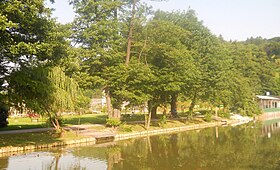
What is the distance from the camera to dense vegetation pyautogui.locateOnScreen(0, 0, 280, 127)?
14.8 m

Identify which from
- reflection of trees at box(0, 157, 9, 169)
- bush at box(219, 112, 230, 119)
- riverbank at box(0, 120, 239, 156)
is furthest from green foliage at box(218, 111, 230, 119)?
reflection of trees at box(0, 157, 9, 169)

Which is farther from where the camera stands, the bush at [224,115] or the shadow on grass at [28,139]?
the bush at [224,115]

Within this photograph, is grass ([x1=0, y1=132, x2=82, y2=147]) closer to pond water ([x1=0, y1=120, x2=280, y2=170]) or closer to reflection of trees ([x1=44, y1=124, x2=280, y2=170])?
pond water ([x1=0, y1=120, x2=280, y2=170])

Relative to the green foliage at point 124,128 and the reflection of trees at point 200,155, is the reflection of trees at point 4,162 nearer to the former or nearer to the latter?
the reflection of trees at point 200,155

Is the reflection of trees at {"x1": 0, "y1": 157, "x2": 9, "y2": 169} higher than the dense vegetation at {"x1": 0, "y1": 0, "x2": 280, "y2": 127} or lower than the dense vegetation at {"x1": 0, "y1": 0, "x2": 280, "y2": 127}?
lower

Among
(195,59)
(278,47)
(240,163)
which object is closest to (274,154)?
(240,163)

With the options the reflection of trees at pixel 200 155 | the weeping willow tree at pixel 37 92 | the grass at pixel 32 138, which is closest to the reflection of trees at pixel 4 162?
the grass at pixel 32 138

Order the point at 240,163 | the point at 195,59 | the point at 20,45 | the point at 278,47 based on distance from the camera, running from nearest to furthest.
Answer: the point at 20,45, the point at 240,163, the point at 195,59, the point at 278,47

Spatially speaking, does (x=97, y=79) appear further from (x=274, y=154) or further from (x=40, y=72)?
(x=274, y=154)

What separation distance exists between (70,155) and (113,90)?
1171 cm

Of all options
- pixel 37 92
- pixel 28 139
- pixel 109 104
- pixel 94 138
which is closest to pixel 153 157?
pixel 37 92

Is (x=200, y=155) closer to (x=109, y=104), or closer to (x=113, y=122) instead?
(x=113, y=122)

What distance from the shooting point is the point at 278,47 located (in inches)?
4892

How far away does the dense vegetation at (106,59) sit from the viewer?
48.5 feet
